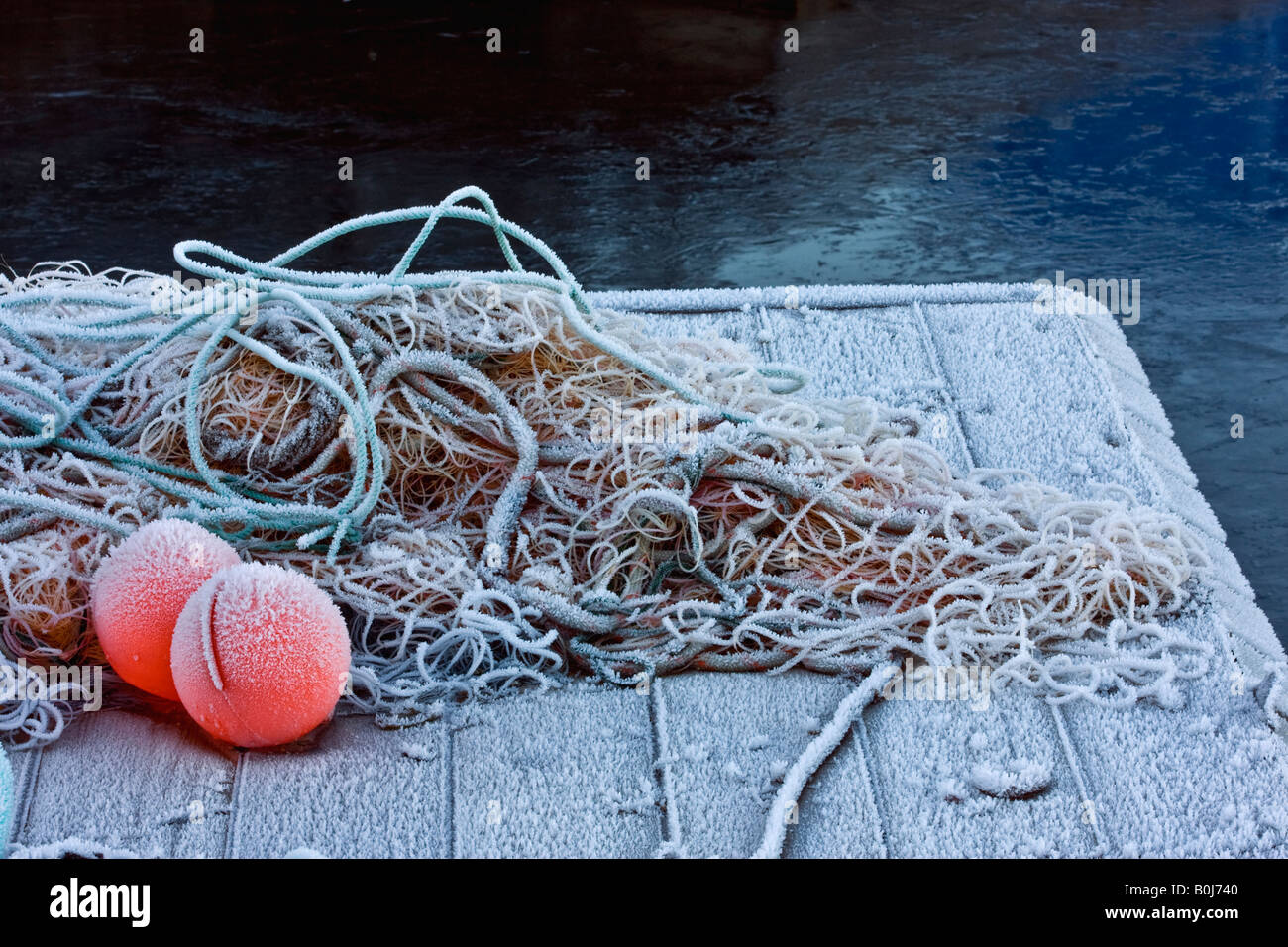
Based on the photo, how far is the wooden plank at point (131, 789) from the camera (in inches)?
67.2

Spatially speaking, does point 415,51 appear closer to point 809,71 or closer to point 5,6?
point 809,71

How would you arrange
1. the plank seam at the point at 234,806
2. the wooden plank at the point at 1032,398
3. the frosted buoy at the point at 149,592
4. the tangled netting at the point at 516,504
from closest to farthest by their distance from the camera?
the plank seam at the point at 234,806, the frosted buoy at the point at 149,592, the tangled netting at the point at 516,504, the wooden plank at the point at 1032,398

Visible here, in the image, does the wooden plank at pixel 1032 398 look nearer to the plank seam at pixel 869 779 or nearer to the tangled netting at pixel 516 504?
the tangled netting at pixel 516 504

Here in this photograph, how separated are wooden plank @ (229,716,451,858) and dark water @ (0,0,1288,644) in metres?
1.72

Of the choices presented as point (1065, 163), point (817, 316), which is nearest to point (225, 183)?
point (817, 316)

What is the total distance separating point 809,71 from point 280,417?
368 cm

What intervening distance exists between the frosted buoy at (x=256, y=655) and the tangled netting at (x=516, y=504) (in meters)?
0.18

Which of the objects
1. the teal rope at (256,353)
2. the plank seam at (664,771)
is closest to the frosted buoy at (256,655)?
the teal rope at (256,353)

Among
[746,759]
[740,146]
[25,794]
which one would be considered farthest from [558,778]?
[740,146]

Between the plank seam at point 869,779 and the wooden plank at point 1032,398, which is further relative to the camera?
the wooden plank at point 1032,398

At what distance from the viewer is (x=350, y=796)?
1780 millimetres

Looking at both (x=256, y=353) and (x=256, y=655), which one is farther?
(x=256, y=353)

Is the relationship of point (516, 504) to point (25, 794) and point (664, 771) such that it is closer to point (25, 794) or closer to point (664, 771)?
point (664, 771)

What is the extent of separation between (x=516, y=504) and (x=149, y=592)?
57cm
